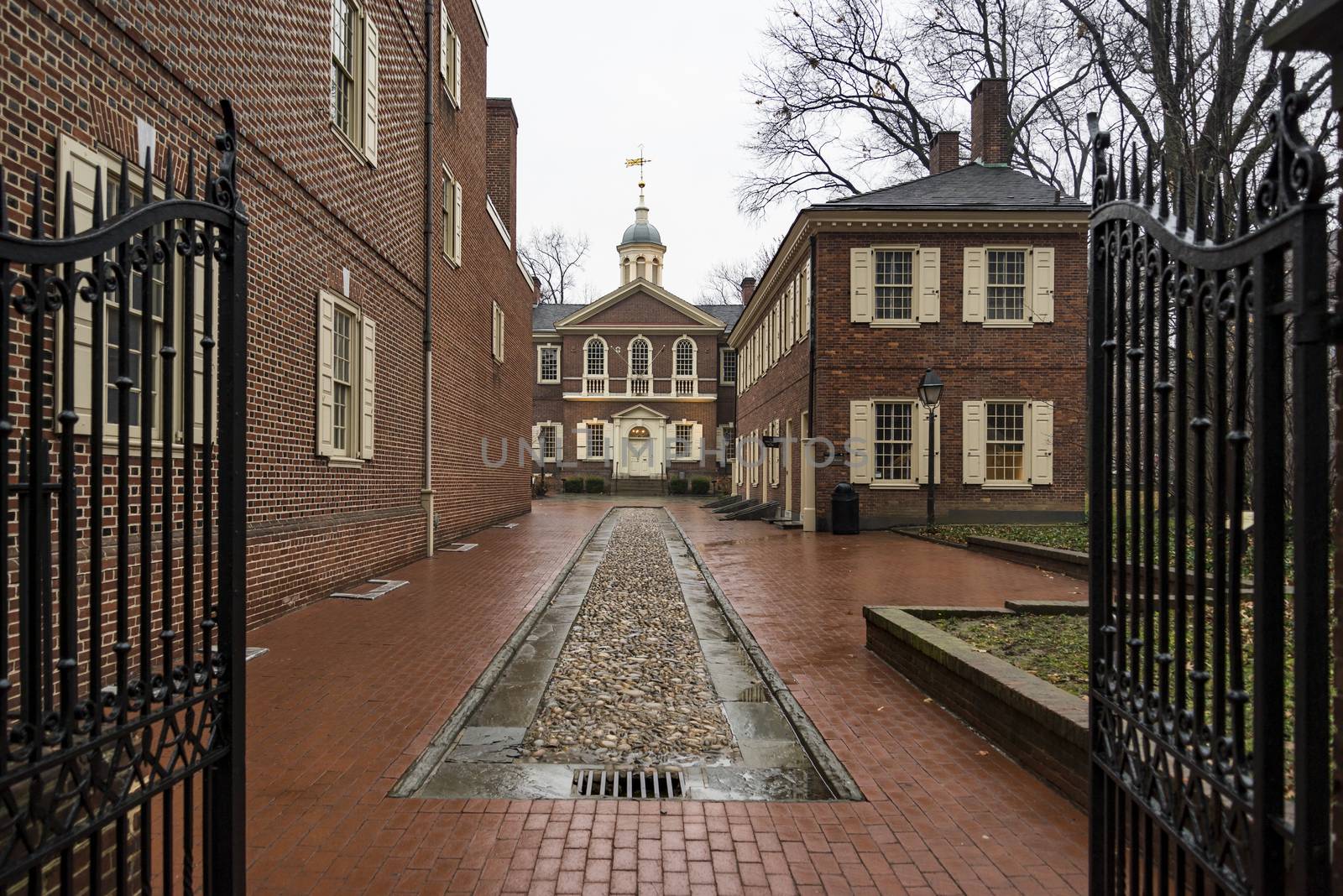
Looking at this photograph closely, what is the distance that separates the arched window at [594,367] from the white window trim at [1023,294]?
26484mm

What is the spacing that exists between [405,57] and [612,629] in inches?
348

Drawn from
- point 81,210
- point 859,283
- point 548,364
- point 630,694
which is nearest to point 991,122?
point 859,283

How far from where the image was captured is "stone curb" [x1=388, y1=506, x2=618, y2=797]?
13.4 ft

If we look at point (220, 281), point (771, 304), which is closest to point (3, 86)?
point (220, 281)

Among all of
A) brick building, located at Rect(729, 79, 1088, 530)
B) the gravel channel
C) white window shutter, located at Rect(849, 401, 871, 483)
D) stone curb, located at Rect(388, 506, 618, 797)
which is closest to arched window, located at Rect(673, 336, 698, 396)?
brick building, located at Rect(729, 79, 1088, 530)

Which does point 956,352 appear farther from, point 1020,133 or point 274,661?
point 274,661

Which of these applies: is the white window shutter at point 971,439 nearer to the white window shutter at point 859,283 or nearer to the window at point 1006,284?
the window at point 1006,284

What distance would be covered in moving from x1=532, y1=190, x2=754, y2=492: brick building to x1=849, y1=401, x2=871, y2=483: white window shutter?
77.7 ft

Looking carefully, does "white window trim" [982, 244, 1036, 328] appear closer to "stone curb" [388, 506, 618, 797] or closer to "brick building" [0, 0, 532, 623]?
"brick building" [0, 0, 532, 623]

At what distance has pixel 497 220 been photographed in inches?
764

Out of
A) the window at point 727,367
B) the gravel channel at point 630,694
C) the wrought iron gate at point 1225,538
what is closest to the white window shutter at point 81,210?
the gravel channel at point 630,694

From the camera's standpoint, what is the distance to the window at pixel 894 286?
18734 millimetres

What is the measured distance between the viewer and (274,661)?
629 cm

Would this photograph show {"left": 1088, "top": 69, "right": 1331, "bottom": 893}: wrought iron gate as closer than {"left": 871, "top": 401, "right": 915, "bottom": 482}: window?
Yes
